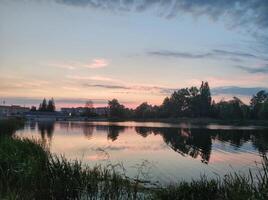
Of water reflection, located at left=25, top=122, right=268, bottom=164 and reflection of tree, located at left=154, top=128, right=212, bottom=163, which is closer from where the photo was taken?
reflection of tree, located at left=154, top=128, right=212, bottom=163

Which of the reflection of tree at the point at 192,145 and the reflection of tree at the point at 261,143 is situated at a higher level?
the reflection of tree at the point at 261,143

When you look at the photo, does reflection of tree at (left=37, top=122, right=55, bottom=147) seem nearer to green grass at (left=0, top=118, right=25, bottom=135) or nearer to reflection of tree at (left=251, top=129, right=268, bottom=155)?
green grass at (left=0, top=118, right=25, bottom=135)

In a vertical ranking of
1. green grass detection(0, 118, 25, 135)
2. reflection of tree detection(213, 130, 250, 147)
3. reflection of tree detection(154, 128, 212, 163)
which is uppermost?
green grass detection(0, 118, 25, 135)

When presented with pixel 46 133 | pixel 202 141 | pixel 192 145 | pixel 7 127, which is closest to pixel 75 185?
pixel 192 145

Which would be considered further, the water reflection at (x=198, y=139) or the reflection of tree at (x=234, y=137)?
the reflection of tree at (x=234, y=137)

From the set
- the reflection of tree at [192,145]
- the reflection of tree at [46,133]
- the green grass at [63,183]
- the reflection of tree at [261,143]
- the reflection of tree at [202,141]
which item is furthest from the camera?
the reflection of tree at [202,141]

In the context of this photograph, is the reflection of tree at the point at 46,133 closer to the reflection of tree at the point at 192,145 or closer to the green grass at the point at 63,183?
the green grass at the point at 63,183

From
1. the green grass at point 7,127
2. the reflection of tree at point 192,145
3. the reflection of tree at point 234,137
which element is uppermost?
the green grass at point 7,127

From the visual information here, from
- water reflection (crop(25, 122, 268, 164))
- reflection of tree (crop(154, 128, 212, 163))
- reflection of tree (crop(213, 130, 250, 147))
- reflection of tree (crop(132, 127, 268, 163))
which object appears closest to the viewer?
reflection of tree (crop(154, 128, 212, 163))

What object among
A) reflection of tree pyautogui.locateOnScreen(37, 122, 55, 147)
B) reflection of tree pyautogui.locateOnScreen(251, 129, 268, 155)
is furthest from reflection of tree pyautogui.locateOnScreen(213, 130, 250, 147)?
reflection of tree pyautogui.locateOnScreen(37, 122, 55, 147)

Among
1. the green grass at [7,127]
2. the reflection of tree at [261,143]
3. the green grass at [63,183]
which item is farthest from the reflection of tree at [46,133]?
the reflection of tree at [261,143]

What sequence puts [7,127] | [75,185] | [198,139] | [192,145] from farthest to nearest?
1. [198,139]
2. [7,127]
3. [192,145]
4. [75,185]

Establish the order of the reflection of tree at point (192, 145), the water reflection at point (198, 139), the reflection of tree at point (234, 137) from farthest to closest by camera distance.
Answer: the reflection of tree at point (234, 137) < the water reflection at point (198, 139) < the reflection of tree at point (192, 145)

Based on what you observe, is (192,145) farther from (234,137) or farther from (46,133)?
(46,133)
